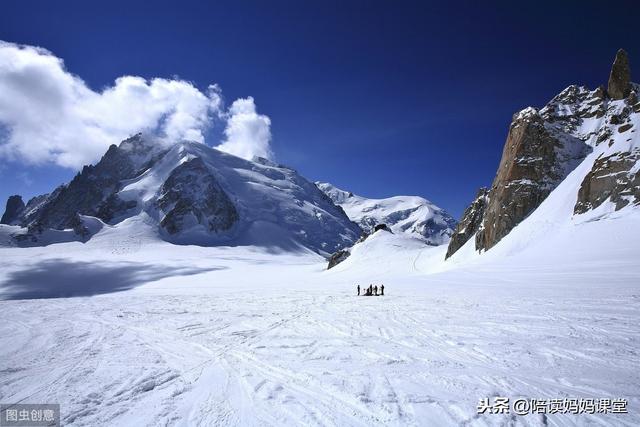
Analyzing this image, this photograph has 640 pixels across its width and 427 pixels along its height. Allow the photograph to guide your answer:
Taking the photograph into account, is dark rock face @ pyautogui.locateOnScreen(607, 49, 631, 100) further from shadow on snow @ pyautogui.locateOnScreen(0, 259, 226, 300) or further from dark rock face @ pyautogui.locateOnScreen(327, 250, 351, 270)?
shadow on snow @ pyautogui.locateOnScreen(0, 259, 226, 300)

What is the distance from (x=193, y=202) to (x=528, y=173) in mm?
167440

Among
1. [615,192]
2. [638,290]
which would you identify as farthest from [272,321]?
[615,192]

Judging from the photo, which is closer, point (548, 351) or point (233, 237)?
point (548, 351)

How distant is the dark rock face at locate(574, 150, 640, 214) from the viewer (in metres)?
31.5

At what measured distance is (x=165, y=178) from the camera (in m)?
199


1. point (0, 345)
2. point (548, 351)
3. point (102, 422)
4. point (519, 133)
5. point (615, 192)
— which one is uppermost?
point (519, 133)

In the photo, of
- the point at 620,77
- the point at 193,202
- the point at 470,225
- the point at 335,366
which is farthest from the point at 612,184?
the point at 193,202

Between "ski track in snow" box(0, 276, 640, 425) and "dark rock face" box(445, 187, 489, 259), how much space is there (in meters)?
41.9

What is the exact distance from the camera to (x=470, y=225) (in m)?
56.4

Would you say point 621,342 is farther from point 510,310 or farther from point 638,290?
point 638,290

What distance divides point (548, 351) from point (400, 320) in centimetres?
565

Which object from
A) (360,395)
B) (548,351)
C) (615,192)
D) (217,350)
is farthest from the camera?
(615,192)

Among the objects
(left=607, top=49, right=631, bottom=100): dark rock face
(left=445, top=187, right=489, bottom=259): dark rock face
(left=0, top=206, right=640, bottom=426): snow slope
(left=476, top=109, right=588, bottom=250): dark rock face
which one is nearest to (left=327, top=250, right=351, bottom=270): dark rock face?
(left=445, top=187, right=489, bottom=259): dark rock face

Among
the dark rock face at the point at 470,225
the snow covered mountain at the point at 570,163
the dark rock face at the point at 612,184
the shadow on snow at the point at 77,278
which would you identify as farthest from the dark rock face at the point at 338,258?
the dark rock face at the point at 612,184
